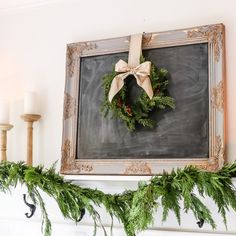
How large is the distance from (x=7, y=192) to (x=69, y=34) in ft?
2.87

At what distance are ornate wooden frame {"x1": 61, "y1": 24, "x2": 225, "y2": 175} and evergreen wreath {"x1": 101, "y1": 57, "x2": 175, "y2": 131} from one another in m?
0.15

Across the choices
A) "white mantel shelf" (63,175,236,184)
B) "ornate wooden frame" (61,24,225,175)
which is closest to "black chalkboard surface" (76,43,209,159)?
"ornate wooden frame" (61,24,225,175)

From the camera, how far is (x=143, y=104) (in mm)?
1991

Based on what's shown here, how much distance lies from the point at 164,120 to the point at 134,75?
0.79 feet

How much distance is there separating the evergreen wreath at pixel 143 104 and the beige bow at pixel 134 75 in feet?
0.08

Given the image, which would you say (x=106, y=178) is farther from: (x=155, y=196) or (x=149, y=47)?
(x=149, y=47)

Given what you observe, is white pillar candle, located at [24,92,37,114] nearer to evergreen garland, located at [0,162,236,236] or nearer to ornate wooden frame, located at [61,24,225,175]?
ornate wooden frame, located at [61,24,225,175]

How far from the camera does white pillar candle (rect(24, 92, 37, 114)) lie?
7.35ft

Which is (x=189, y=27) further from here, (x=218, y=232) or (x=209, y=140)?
(x=218, y=232)

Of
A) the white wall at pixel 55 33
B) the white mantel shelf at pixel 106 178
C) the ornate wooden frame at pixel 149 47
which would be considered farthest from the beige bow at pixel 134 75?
the white mantel shelf at pixel 106 178

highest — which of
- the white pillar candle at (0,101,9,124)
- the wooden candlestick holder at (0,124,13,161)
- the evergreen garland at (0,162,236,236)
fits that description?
the white pillar candle at (0,101,9,124)

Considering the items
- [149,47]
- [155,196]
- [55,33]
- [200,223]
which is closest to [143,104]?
[149,47]

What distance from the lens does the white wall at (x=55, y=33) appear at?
2070 millimetres

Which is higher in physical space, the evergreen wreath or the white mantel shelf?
the evergreen wreath
